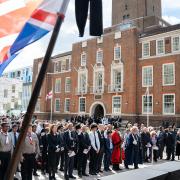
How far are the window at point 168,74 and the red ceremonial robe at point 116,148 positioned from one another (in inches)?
932

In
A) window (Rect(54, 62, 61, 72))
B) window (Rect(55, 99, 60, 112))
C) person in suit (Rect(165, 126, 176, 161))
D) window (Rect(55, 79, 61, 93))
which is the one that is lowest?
person in suit (Rect(165, 126, 176, 161))

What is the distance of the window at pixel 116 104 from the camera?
39812 mm

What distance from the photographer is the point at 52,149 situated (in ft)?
34.5

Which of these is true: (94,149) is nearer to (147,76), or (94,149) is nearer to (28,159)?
(28,159)

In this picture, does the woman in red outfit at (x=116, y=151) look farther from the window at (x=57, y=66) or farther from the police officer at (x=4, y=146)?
the window at (x=57, y=66)

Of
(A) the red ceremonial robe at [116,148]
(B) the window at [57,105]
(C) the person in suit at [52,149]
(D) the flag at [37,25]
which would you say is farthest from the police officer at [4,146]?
(B) the window at [57,105]

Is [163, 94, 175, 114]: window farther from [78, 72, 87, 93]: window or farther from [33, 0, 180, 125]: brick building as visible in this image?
[78, 72, 87, 93]: window

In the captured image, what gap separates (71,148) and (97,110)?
109 feet

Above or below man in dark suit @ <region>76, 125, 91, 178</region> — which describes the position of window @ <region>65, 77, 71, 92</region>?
above

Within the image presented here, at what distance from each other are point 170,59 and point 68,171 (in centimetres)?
2798

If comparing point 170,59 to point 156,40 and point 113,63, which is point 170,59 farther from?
point 113,63

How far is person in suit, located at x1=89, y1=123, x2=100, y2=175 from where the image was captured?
12102 mm

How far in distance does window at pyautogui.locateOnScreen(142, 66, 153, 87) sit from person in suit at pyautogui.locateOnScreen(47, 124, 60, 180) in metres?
28.6

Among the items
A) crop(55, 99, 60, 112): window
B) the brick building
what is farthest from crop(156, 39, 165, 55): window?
crop(55, 99, 60, 112): window
